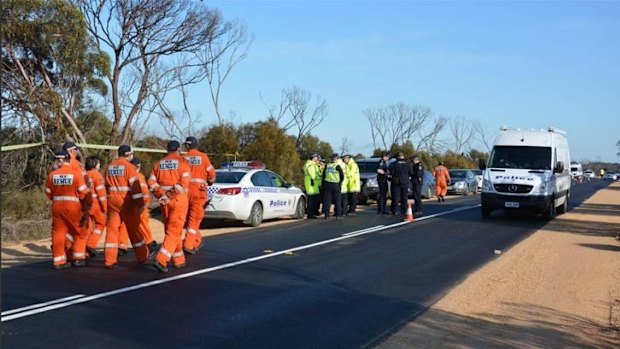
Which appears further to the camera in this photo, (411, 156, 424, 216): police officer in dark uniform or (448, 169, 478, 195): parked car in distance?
(448, 169, 478, 195): parked car in distance

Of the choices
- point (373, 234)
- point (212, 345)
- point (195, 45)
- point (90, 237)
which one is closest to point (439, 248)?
point (373, 234)

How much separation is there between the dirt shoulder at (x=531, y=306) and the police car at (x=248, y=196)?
21.2 feet

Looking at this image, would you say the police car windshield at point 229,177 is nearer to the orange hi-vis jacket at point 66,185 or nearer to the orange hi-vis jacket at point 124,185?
the orange hi-vis jacket at point 124,185

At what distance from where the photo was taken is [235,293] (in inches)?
302

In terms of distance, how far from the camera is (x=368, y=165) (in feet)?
81.4

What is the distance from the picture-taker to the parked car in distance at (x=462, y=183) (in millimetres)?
35062

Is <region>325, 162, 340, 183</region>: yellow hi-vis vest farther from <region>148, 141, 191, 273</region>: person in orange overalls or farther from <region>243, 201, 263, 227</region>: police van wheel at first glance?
<region>148, 141, 191, 273</region>: person in orange overalls

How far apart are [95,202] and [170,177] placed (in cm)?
156

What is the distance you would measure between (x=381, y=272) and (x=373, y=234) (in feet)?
15.5

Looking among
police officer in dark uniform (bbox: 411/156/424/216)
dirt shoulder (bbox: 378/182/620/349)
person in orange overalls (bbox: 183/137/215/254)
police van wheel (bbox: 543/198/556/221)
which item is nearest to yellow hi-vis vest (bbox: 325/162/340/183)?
police officer in dark uniform (bbox: 411/156/424/216)

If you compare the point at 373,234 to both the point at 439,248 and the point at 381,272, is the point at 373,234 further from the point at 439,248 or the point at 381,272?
the point at 381,272

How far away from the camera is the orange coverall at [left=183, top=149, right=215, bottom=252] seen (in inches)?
402

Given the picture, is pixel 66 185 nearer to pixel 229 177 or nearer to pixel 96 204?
pixel 96 204

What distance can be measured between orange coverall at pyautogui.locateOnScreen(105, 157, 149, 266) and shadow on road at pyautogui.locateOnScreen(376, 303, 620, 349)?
4.78m
